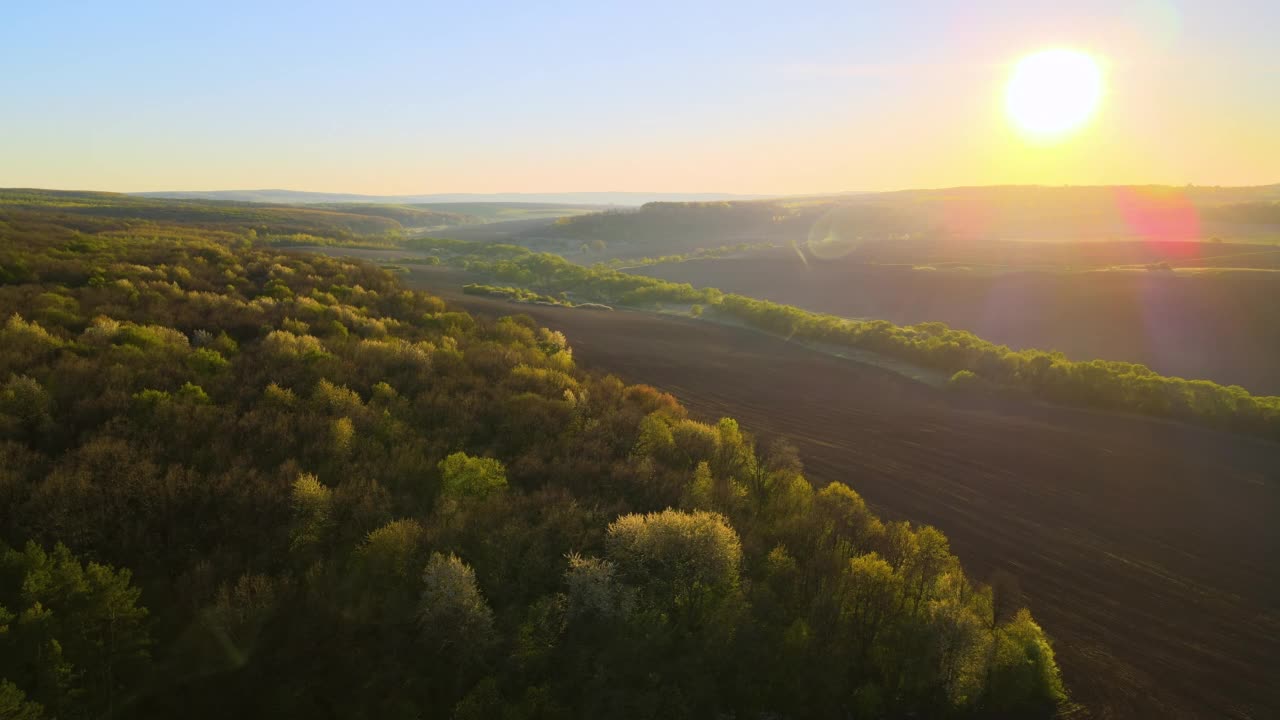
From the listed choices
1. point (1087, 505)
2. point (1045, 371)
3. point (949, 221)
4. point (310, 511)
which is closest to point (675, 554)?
point (310, 511)

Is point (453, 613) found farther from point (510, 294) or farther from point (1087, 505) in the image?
point (510, 294)

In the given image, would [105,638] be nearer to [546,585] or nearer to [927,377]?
[546,585]

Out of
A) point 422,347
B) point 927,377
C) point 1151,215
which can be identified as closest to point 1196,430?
point 927,377

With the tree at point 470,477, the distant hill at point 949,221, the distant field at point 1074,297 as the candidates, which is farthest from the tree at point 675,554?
the distant hill at point 949,221

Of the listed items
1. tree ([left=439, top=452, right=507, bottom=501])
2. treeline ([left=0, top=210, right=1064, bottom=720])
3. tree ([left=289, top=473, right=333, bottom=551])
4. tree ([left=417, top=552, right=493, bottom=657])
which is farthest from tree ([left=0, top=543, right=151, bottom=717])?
tree ([left=439, top=452, right=507, bottom=501])

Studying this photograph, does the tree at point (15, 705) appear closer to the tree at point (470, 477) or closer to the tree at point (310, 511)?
the tree at point (310, 511)

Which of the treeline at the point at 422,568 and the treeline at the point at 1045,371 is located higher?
the treeline at the point at 422,568
